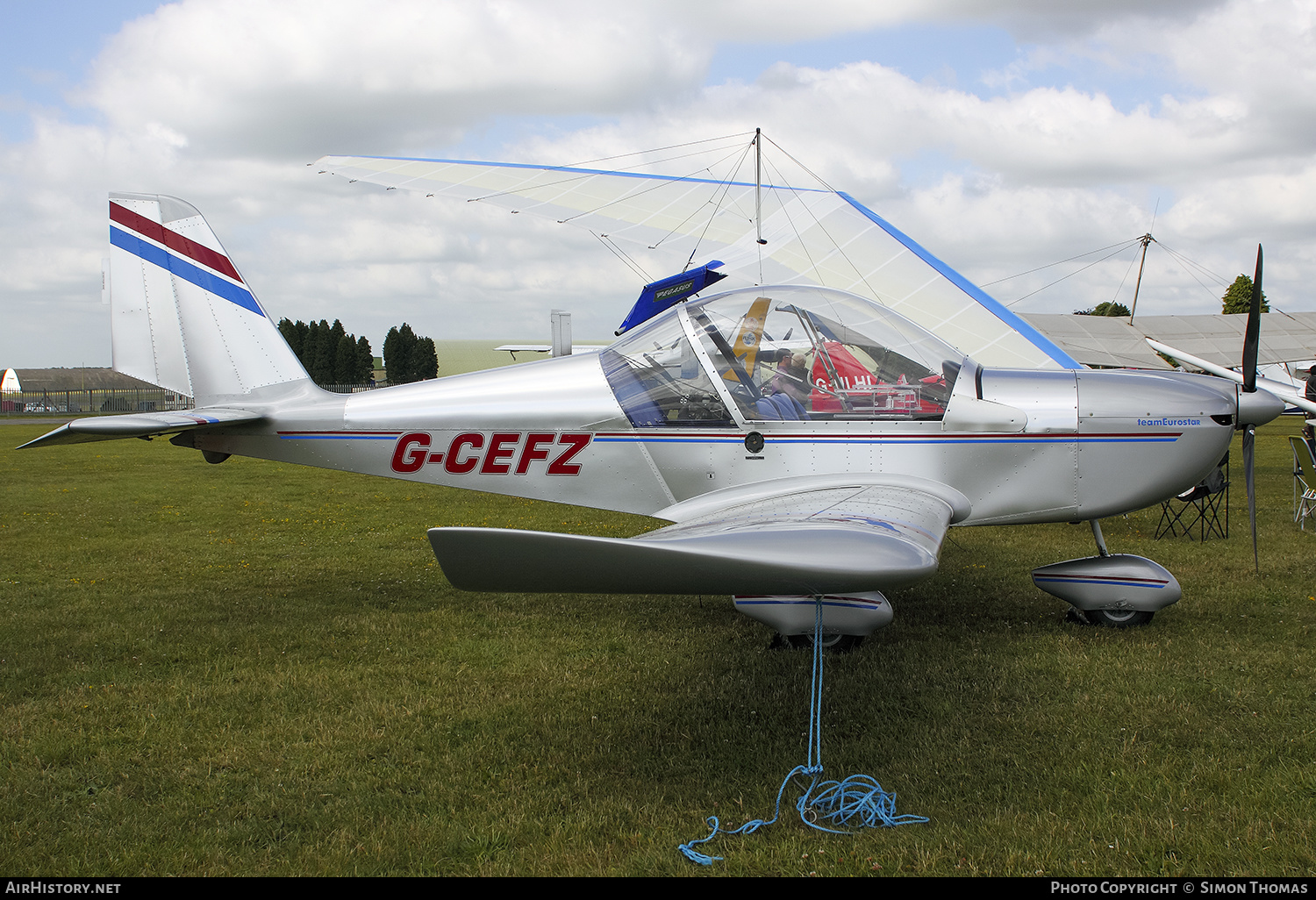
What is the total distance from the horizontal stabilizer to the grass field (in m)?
1.37

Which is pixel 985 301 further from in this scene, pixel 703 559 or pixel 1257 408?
pixel 703 559

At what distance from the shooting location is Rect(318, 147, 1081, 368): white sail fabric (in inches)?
514

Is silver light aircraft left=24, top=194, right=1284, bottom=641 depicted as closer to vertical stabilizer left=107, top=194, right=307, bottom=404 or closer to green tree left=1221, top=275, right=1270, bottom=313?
vertical stabilizer left=107, top=194, right=307, bottom=404

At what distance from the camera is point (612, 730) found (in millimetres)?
4137

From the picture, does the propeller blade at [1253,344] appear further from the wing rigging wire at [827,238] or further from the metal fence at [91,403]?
the metal fence at [91,403]

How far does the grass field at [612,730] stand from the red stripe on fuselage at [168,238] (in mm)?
2705

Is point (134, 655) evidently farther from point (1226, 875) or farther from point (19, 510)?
point (19, 510)

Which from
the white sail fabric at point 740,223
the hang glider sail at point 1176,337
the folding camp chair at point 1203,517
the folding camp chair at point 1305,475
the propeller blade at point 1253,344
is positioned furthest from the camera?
the hang glider sail at point 1176,337

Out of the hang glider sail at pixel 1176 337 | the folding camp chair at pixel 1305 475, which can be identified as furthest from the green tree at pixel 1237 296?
the folding camp chair at pixel 1305 475

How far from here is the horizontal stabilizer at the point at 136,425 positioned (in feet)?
16.7

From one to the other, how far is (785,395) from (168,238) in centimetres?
501

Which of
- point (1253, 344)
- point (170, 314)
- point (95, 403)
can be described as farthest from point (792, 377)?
point (95, 403)

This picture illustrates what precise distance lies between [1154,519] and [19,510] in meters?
15.1

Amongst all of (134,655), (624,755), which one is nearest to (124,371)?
(134,655)
